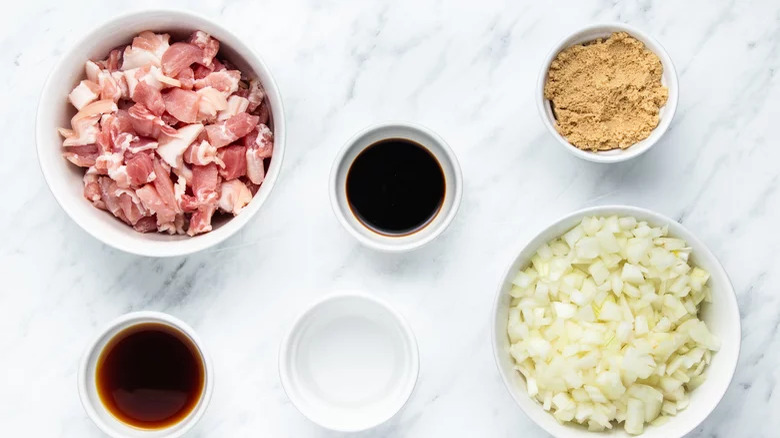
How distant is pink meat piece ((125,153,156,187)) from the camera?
1.69m

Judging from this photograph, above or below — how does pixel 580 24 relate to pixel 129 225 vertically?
above

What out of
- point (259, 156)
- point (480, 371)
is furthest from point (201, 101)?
point (480, 371)

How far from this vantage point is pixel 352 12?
1922 mm

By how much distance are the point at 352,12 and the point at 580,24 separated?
1.67ft

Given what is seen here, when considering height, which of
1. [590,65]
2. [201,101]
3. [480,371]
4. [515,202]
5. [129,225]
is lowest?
[480,371]

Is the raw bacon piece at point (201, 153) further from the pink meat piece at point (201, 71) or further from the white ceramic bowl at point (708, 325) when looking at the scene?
the white ceramic bowl at point (708, 325)

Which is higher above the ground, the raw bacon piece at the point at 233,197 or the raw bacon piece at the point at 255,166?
the raw bacon piece at the point at 255,166

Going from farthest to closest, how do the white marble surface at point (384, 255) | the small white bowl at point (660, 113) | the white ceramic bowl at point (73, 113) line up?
the white marble surface at point (384, 255), the small white bowl at point (660, 113), the white ceramic bowl at point (73, 113)

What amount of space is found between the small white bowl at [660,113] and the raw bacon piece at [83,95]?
2.93ft

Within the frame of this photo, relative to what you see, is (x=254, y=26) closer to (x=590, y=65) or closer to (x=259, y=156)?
(x=259, y=156)

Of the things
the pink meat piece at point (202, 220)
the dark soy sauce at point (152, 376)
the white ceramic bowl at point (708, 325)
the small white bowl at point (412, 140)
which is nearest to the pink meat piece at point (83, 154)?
the pink meat piece at point (202, 220)

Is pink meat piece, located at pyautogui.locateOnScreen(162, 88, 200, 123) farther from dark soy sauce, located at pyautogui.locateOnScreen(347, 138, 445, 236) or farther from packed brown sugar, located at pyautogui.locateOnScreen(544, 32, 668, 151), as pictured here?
packed brown sugar, located at pyautogui.locateOnScreen(544, 32, 668, 151)

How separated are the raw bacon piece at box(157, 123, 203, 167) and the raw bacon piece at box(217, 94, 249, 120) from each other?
53mm

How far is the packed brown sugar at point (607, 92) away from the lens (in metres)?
1.81
